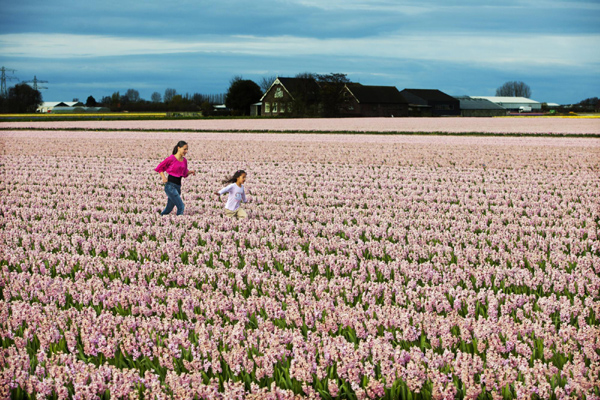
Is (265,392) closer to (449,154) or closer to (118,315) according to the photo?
(118,315)

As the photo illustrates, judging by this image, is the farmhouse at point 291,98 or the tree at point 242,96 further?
the tree at point 242,96

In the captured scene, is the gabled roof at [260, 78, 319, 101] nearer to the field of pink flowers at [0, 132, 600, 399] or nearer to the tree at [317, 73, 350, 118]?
the tree at [317, 73, 350, 118]

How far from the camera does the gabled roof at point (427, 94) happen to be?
13550cm

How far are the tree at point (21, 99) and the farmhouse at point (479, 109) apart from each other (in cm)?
8804

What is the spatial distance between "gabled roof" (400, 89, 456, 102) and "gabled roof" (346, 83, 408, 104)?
16546mm

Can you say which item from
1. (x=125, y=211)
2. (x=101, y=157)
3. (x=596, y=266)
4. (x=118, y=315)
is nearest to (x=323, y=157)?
(x=101, y=157)

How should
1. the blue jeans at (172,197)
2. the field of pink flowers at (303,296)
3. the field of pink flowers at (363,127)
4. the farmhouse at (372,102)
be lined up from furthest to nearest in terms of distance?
the farmhouse at (372,102) < the field of pink flowers at (363,127) < the blue jeans at (172,197) < the field of pink flowers at (303,296)

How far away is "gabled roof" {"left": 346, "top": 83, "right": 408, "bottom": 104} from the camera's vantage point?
111 metres

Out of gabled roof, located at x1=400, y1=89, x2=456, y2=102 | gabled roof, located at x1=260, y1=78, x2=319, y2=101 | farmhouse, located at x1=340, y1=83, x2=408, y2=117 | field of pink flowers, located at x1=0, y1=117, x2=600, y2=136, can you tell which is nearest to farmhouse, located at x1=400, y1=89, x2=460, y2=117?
gabled roof, located at x1=400, y1=89, x2=456, y2=102

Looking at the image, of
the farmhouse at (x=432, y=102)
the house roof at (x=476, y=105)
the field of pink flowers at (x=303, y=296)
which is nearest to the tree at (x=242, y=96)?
the farmhouse at (x=432, y=102)

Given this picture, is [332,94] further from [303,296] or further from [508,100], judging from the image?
[508,100]

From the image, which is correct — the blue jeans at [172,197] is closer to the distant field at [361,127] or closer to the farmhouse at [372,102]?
the distant field at [361,127]

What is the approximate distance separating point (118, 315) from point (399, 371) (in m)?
2.93

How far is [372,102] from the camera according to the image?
111m
